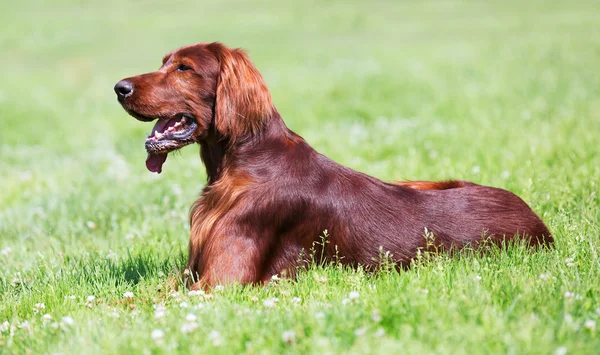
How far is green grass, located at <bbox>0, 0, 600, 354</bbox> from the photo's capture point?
3.00m

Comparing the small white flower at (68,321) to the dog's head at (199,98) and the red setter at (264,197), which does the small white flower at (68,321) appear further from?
the dog's head at (199,98)

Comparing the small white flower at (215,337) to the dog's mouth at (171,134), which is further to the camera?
the dog's mouth at (171,134)

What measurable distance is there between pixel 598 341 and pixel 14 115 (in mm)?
12872

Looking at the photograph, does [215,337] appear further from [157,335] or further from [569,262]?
[569,262]

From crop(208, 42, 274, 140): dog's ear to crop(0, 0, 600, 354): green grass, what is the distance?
0.91m

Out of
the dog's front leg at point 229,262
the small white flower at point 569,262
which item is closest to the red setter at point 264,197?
the dog's front leg at point 229,262

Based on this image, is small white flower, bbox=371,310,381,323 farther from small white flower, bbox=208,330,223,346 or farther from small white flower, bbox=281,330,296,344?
small white flower, bbox=208,330,223,346

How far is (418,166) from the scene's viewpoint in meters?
7.20

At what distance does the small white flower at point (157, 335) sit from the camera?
2926 millimetres

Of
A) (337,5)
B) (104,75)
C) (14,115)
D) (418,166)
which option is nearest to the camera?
(418,166)

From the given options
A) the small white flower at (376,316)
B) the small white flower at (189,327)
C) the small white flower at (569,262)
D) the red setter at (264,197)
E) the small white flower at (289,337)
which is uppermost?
the red setter at (264,197)

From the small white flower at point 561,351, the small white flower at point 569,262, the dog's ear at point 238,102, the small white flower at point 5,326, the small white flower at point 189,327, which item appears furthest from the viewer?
the dog's ear at point 238,102

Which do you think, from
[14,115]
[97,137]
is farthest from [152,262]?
[14,115]

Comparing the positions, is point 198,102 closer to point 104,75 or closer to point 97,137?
point 97,137
